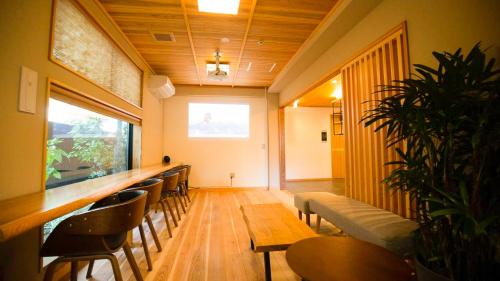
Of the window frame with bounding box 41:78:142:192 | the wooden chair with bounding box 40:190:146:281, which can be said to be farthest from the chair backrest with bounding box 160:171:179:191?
the wooden chair with bounding box 40:190:146:281

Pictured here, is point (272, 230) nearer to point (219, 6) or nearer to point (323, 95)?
point (219, 6)

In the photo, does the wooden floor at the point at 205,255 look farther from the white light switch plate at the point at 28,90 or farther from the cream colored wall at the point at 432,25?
the cream colored wall at the point at 432,25

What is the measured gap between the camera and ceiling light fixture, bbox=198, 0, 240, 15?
242cm

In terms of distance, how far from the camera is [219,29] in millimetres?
3047

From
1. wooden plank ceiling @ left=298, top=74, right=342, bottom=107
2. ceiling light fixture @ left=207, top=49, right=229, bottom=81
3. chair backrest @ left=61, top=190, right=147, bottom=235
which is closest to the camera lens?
chair backrest @ left=61, top=190, right=147, bottom=235

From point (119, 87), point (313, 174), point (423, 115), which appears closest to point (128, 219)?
point (423, 115)

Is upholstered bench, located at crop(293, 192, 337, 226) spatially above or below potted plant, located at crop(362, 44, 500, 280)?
below

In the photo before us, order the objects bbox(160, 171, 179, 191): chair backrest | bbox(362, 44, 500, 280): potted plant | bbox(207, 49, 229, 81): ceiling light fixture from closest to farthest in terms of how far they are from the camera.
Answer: bbox(362, 44, 500, 280): potted plant
bbox(160, 171, 179, 191): chair backrest
bbox(207, 49, 229, 81): ceiling light fixture

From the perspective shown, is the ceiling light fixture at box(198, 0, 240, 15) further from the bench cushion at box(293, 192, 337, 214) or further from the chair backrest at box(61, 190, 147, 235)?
the bench cushion at box(293, 192, 337, 214)

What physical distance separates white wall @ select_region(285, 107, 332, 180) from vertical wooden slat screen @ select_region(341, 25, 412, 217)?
3880mm

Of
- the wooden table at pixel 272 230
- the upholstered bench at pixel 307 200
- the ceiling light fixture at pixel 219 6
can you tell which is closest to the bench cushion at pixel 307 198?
the upholstered bench at pixel 307 200

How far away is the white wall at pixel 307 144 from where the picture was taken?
6.75m

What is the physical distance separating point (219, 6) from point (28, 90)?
201 cm

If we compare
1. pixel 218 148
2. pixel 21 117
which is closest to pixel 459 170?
pixel 21 117
